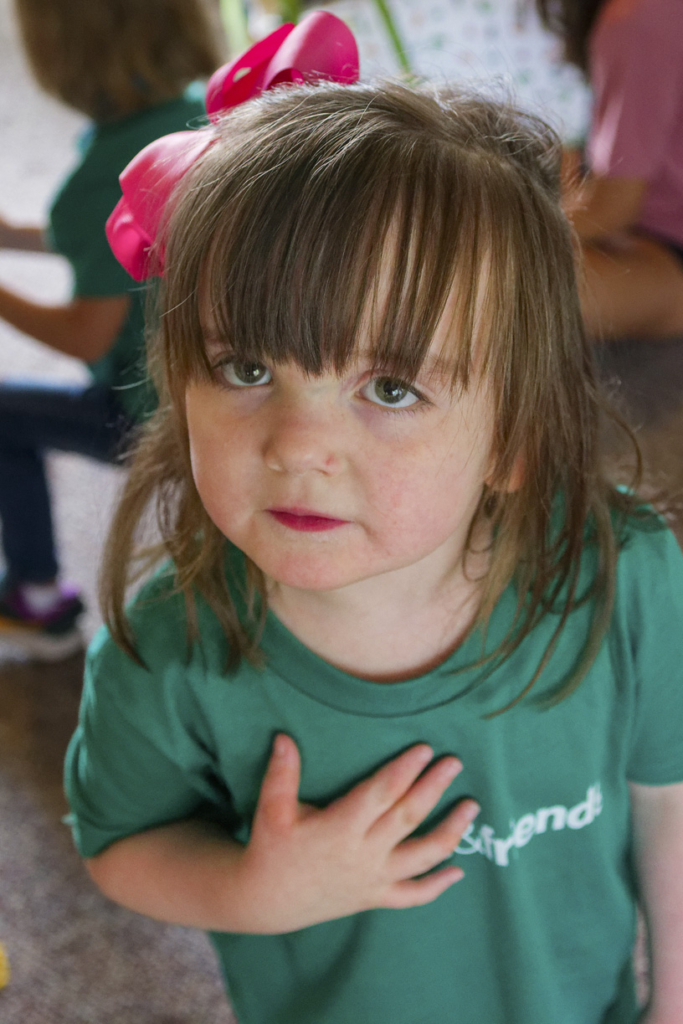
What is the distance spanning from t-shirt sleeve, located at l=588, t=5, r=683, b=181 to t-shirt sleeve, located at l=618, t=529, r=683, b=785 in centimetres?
76

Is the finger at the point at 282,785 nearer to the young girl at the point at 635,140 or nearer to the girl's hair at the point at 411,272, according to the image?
the girl's hair at the point at 411,272

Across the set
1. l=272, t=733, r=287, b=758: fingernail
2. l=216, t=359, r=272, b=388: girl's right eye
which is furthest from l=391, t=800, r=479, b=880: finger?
l=216, t=359, r=272, b=388: girl's right eye

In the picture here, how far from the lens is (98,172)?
127cm

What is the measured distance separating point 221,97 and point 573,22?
0.88 metres

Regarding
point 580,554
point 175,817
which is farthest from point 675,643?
point 175,817

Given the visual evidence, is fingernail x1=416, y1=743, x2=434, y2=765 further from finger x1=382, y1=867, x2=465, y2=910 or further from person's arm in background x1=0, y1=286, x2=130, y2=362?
person's arm in background x1=0, y1=286, x2=130, y2=362

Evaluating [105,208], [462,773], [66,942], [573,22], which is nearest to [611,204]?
[573,22]

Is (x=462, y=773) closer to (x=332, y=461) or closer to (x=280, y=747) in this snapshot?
(x=280, y=747)

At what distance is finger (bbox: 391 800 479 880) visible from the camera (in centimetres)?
67

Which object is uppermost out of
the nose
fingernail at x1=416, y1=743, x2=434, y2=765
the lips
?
the nose

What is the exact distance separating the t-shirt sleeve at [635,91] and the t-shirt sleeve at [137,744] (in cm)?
92

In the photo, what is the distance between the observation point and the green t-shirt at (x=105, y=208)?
1.26m

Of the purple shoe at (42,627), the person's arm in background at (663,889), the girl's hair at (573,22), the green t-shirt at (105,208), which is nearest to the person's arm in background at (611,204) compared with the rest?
the girl's hair at (573,22)

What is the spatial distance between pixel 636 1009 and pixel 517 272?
579mm
